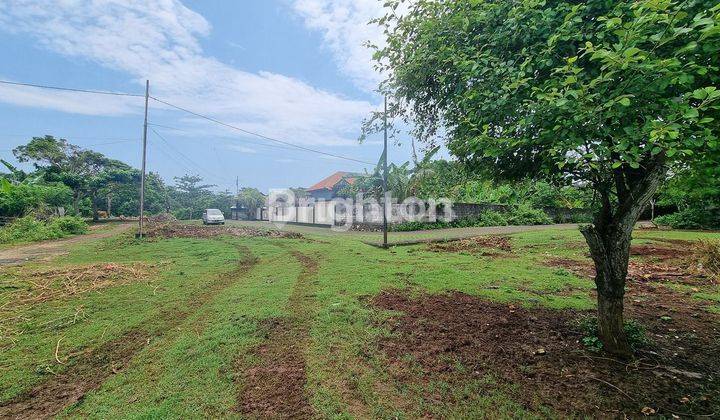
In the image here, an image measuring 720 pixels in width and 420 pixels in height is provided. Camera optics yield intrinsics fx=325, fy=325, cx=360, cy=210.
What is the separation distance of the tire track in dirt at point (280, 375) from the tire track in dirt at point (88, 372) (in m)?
1.39

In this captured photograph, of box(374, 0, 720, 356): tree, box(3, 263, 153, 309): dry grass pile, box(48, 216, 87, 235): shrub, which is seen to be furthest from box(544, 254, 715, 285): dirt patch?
box(48, 216, 87, 235): shrub

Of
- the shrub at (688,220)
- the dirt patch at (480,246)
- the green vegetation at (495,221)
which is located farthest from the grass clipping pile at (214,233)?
the shrub at (688,220)

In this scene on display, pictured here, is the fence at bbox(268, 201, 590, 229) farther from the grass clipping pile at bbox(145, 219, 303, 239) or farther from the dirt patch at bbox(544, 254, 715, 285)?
the dirt patch at bbox(544, 254, 715, 285)

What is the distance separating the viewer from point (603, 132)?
221cm

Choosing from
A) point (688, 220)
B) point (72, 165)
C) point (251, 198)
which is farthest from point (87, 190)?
point (688, 220)

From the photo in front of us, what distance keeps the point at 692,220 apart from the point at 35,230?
3451cm

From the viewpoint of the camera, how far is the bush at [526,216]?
22.7 metres

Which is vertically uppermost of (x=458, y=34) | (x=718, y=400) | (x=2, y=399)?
(x=458, y=34)

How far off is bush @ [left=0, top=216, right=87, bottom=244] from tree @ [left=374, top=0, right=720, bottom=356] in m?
20.7

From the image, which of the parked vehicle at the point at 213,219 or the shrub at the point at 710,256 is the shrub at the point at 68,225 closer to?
the parked vehicle at the point at 213,219

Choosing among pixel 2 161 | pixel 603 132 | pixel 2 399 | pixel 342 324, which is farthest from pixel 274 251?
pixel 2 161

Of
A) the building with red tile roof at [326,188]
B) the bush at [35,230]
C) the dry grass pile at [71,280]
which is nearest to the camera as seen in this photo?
the dry grass pile at [71,280]

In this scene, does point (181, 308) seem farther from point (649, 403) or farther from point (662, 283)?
point (662, 283)

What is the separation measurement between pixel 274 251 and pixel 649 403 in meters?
10.6
